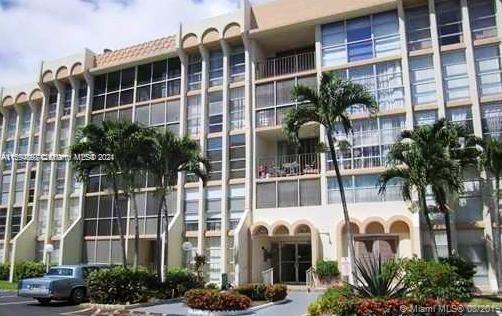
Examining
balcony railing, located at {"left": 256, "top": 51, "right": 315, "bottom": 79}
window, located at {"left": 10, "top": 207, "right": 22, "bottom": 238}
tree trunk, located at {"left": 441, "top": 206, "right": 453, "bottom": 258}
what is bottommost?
tree trunk, located at {"left": 441, "top": 206, "right": 453, "bottom": 258}

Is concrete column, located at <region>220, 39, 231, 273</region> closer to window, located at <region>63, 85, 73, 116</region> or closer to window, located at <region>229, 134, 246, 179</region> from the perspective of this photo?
window, located at <region>229, 134, 246, 179</region>

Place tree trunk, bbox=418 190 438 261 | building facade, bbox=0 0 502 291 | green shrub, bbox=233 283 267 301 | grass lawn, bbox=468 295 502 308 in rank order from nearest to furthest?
grass lawn, bbox=468 295 502 308 → green shrub, bbox=233 283 267 301 → tree trunk, bbox=418 190 438 261 → building facade, bbox=0 0 502 291

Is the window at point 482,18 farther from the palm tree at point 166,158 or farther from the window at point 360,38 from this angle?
the palm tree at point 166,158

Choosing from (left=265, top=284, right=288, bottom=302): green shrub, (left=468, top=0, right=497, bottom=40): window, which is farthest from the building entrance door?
(left=468, top=0, right=497, bottom=40): window

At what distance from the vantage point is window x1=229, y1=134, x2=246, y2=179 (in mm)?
31906

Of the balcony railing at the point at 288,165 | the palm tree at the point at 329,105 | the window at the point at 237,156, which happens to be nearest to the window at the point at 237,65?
the window at the point at 237,156

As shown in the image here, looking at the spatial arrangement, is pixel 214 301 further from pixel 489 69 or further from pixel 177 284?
pixel 489 69

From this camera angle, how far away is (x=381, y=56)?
95.9 ft

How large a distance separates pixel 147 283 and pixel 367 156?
13666 millimetres

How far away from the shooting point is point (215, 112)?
34031 mm

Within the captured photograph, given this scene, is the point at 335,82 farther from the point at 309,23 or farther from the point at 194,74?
the point at 194,74

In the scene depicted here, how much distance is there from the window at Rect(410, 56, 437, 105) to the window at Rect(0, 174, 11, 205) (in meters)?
33.9

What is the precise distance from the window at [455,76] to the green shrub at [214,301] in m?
16.8

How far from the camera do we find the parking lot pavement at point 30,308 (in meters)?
18.5
